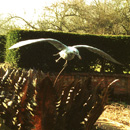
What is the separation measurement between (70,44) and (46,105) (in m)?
6.66

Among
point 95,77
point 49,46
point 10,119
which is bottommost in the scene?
point 95,77

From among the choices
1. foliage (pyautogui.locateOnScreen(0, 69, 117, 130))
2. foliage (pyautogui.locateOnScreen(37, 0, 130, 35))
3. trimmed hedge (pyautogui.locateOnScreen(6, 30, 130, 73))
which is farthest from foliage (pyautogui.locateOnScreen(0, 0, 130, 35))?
foliage (pyautogui.locateOnScreen(0, 69, 117, 130))

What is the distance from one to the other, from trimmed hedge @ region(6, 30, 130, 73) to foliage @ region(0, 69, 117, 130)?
17.2 feet

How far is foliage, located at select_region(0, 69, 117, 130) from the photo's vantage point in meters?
1.46

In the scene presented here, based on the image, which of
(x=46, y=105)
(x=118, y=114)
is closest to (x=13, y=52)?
(x=118, y=114)

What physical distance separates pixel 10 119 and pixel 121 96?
646 cm

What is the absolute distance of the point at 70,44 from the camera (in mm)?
8008

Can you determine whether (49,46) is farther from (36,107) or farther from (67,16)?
(67,16)

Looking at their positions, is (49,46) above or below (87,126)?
above

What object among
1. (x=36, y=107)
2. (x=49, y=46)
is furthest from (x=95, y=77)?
(x=36, y=107)

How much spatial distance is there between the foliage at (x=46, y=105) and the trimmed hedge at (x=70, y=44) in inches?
206

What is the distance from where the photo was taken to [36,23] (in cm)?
2167

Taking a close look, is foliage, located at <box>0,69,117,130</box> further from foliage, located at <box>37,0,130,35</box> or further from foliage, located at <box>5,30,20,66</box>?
foliage, located at <box>37,0,130,35</box>

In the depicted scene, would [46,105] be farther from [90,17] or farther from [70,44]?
[90,17]
